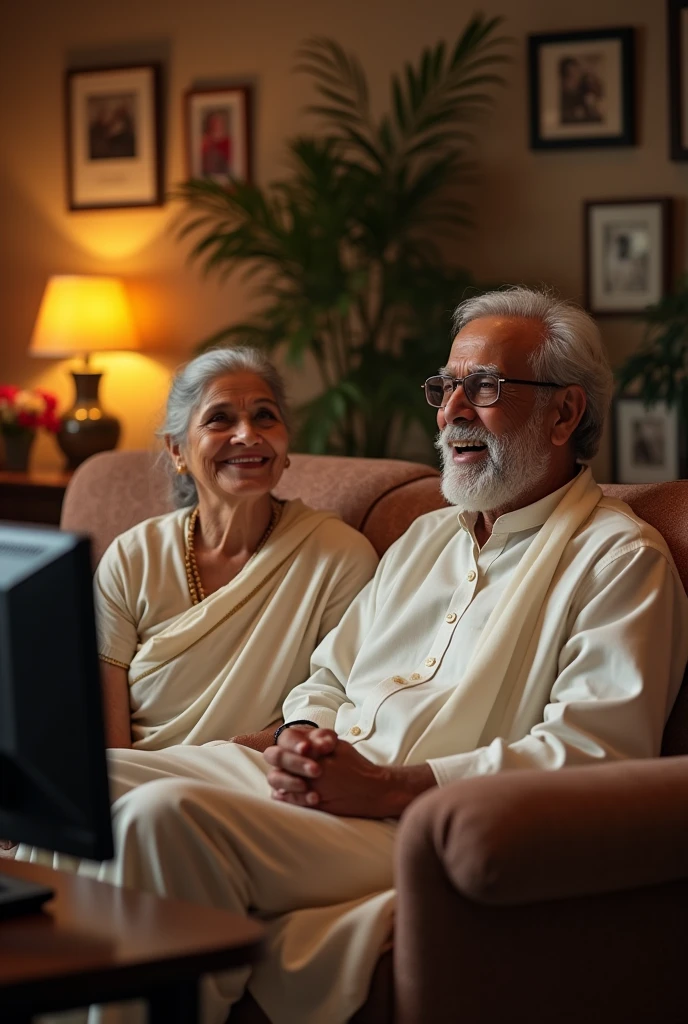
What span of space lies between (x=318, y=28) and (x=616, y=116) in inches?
49.5

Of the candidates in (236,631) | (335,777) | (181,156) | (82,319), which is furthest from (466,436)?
(181,156)

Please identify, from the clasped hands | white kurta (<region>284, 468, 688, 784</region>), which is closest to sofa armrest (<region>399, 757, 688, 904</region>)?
white kurta (<region>284, 468, 688, 784</region>)

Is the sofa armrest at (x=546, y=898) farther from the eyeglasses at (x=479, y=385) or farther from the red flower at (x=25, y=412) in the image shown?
the red flower at (x=25, y=412)

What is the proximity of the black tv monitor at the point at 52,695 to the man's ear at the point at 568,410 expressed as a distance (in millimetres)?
1312

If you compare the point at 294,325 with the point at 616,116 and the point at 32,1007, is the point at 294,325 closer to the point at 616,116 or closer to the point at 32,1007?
the point at 616,116

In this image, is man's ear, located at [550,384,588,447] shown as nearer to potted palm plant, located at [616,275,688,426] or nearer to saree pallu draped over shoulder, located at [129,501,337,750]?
saree pallu draped over shoulder, located at [129,501,337,750]

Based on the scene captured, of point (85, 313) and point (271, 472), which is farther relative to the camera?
point (85, 313)

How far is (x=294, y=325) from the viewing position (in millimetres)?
5039

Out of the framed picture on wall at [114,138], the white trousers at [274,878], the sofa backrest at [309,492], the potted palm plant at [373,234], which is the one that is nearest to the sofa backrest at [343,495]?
the sofa backrest at [309,492]

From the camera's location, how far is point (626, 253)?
15.5 feet

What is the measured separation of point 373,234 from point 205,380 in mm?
2117

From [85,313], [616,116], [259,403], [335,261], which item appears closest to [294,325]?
[335,261]

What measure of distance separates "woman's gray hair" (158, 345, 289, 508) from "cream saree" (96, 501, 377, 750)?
29 cm

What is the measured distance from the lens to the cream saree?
8.36 feet
